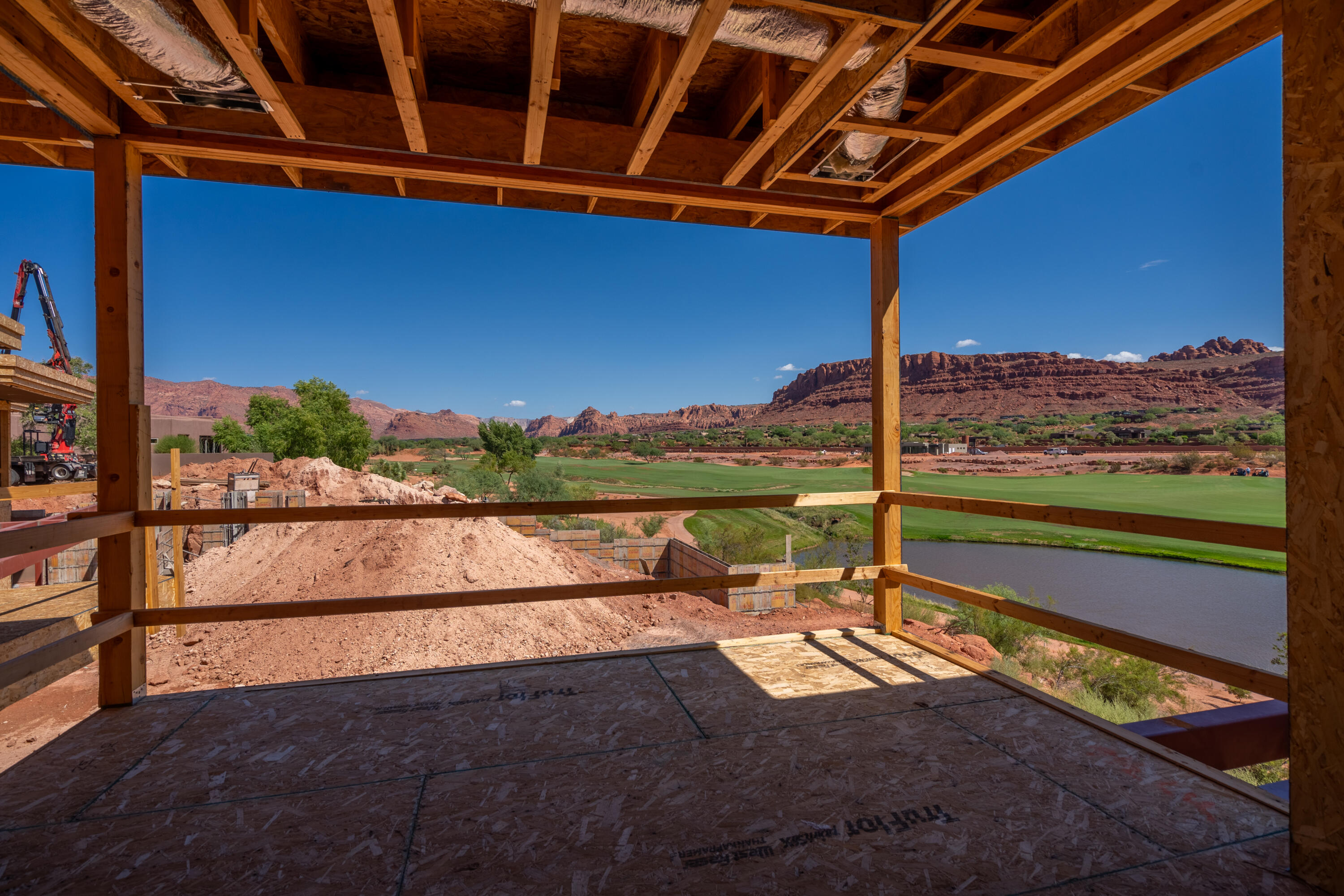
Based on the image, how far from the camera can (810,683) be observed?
2.85m

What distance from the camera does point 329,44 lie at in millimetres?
2590

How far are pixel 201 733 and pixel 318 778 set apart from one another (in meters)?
0.77

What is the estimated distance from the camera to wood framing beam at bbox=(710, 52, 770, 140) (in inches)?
105

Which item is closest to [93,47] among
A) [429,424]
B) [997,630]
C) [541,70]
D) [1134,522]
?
[541,70]

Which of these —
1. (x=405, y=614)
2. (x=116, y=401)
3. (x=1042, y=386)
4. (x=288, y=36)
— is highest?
(x=1042, y=386)

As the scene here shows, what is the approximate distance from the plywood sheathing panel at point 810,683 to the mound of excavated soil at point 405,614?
447cm

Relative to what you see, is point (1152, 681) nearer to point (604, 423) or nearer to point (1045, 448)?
point (1045, 448)

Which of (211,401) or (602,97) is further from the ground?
(211,401)

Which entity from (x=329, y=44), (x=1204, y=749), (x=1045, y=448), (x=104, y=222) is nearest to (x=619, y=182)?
(x=329, y=44)

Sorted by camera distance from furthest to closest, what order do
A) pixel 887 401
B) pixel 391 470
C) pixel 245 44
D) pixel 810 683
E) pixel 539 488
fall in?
pixel 391 470, pixel 539 488, pixel 887 401, pixel 810 683, pixel 245 44

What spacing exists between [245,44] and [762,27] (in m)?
1.84

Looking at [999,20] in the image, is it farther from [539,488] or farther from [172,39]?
[539,488]

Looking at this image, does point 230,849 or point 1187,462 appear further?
point 1187,462

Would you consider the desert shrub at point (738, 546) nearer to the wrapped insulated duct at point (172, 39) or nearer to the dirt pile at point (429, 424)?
→ the wrapped insulated duct at point (172, 39)
